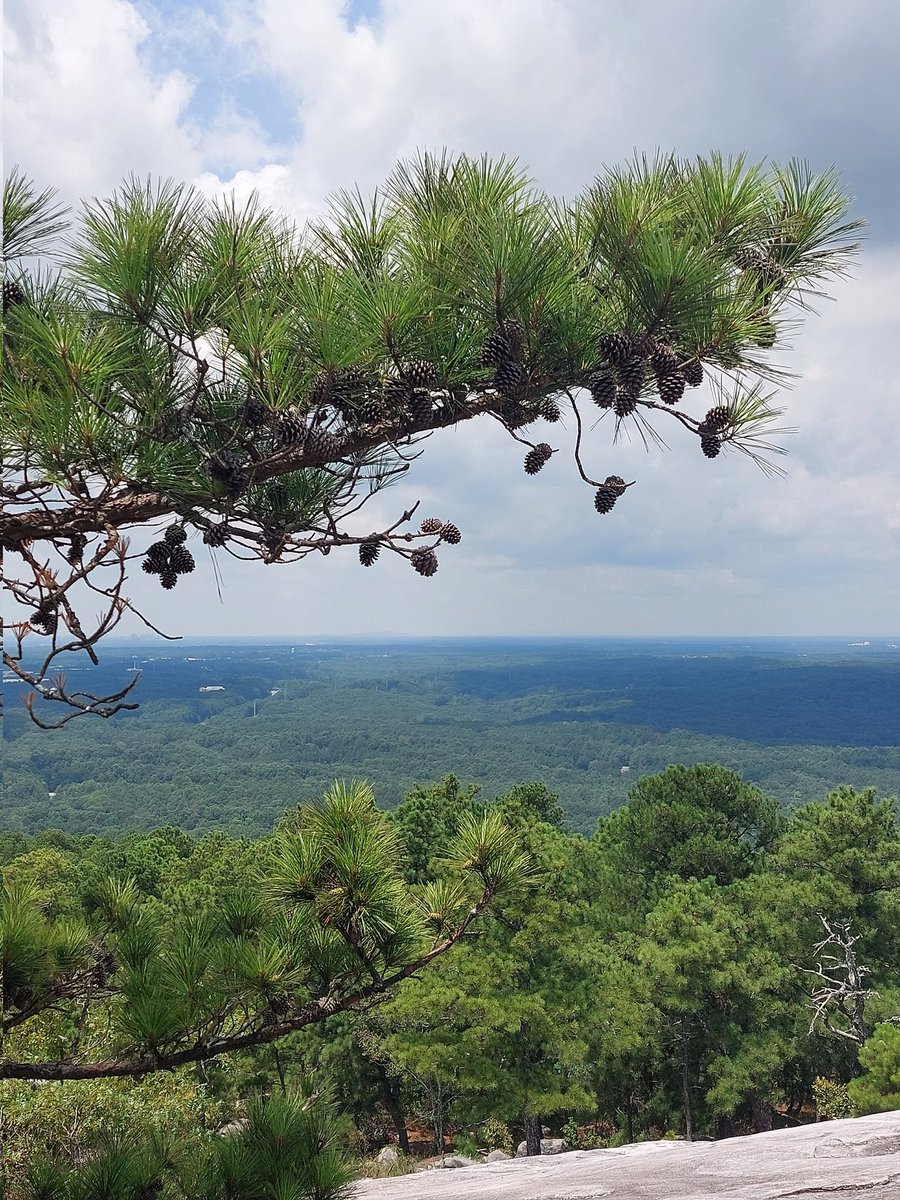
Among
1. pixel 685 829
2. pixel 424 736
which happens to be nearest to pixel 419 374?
pixel 685 829

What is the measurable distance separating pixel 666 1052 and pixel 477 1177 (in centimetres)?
766

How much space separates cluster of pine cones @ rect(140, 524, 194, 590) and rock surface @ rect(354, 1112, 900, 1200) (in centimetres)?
192

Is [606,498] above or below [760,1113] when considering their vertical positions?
above

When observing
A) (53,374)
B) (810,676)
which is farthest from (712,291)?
(810,676)

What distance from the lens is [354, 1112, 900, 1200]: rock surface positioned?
2.64 meters

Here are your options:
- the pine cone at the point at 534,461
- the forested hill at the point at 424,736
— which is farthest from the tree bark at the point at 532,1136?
the pine cone at the point at 534,461

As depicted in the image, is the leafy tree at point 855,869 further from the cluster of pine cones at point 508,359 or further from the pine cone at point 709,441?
the cluster of pine cones at point 508,359

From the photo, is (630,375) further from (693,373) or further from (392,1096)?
(392,1096)

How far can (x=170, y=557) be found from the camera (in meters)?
1.48

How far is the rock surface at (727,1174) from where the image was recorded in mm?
2643

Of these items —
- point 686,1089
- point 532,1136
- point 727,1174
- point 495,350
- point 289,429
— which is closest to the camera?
point 289,429

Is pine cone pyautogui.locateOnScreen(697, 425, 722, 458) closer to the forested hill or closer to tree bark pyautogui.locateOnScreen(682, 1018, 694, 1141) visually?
tree bark pyautogui.locateOnScreen(682, 1018, 694, 1141)

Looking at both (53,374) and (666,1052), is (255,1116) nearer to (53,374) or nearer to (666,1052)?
(53,374)

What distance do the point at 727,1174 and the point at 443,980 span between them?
501 cm
